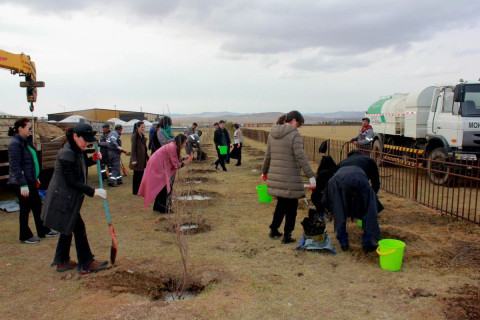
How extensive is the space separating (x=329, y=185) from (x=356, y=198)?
370mm

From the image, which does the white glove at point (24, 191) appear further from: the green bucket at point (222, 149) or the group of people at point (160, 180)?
the green bucket at point (222, 149)

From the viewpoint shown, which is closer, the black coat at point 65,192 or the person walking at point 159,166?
the black coat at point 65,192

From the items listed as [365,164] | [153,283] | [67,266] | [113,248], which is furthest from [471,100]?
[67,266]

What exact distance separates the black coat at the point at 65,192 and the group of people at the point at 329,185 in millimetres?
2289

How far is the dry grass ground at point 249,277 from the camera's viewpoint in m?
3.28

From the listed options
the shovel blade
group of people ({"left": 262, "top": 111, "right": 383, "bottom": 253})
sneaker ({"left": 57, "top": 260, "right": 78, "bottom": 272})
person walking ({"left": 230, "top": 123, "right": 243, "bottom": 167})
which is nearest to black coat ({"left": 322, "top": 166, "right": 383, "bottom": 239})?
group of people ({"left": 262, "top": 111, "right": 383, "bottom": 253})

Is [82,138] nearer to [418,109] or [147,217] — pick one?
[147,217]

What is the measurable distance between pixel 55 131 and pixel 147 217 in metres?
5.25

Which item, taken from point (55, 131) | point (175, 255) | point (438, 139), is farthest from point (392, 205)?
point (55, 131)

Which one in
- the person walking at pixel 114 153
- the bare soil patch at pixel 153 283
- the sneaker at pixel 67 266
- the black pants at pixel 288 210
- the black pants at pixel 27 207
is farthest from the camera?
the person walking at pixel 114 153

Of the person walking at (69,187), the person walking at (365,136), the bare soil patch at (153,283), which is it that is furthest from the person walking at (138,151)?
the person walking at (365,136)

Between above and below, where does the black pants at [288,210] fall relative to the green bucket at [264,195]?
above

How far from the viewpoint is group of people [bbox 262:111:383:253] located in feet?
14.7

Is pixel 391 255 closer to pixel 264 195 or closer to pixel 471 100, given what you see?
pixel 264 195
